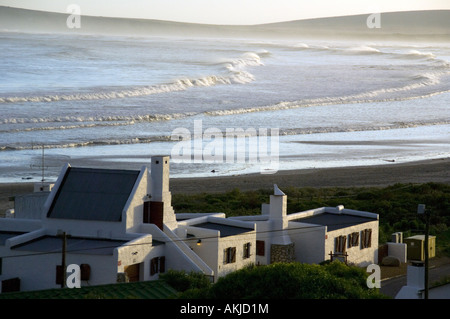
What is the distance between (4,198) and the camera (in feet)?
126

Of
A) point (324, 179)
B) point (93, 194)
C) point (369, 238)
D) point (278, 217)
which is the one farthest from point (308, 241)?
point (324, 179)

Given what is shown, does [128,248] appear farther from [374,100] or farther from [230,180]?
[374,100]

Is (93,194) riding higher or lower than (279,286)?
higher

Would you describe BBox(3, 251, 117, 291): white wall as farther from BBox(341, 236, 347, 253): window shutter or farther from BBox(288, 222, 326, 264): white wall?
BBox(341, 236, 347, 253): window shutter

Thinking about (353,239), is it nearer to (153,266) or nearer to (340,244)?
(340,244)

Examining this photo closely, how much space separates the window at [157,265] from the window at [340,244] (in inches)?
A: 273

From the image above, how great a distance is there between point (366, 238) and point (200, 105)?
55.6m

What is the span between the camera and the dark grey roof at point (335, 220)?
30.3m

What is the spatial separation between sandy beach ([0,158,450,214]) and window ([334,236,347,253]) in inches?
545

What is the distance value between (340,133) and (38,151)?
24.3m

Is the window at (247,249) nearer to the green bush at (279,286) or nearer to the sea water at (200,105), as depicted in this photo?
the green bush at (279,286)

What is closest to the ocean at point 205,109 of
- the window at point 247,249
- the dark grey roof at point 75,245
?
the window at point 247,249

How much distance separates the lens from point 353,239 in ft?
99.2

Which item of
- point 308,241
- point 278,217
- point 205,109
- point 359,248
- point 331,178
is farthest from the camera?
point 205,109
